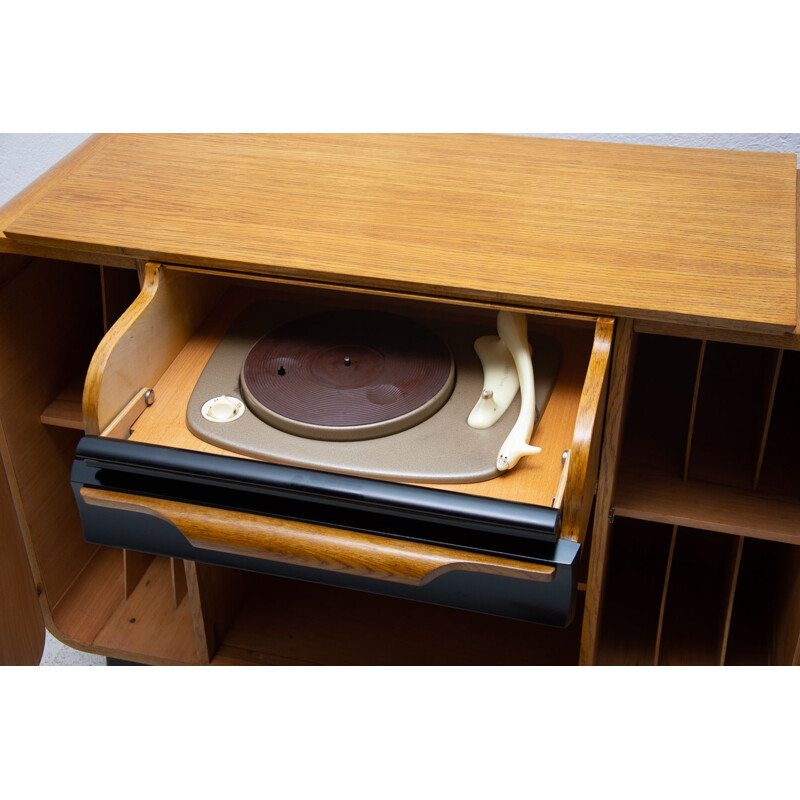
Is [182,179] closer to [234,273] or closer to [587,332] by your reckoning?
[234,273]

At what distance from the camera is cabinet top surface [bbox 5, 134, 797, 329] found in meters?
1.08

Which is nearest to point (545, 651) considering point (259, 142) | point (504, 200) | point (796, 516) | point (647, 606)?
point (647, 606)

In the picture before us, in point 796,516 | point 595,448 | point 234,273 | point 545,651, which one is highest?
point 234,273

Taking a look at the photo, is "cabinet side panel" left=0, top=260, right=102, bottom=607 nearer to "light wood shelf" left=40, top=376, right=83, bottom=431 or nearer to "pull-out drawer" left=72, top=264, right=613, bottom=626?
"light wood shelf" left=40, top=376, right=83, bottom=431

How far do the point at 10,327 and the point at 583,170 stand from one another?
81cm

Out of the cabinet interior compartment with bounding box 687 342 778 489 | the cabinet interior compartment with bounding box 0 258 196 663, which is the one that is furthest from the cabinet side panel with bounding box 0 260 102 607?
the cabinet interior compartment with bounding box 687 342 778 489

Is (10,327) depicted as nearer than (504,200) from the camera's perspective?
No

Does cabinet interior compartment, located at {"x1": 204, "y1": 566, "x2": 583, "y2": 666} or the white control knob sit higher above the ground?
the white control knob

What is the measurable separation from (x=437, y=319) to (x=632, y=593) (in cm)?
57

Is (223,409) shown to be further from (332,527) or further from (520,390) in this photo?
(520,390)

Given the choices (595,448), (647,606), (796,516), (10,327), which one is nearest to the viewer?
(595,448)

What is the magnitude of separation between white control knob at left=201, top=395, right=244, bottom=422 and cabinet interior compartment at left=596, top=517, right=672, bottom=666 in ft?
2.15

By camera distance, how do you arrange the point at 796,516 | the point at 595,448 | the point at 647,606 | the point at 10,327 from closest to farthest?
the point at 595,448, the point at 796,516, the point at 10,327, the point at 647,606

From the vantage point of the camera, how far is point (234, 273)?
1172 millimetres
